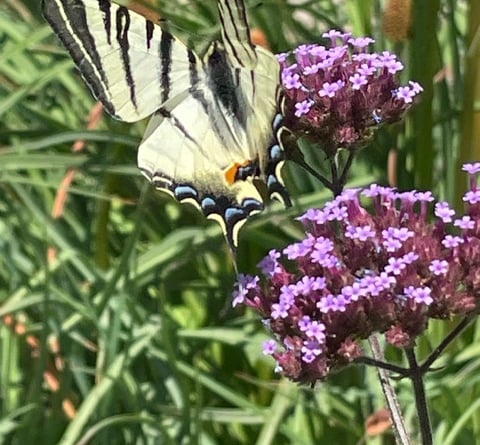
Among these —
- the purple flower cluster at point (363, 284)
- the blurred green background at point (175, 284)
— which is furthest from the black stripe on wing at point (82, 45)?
the blurred green background at point (175, 284)

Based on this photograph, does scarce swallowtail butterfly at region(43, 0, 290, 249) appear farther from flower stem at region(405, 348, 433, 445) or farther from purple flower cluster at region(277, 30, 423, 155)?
flower stem at region(405, 348, 433, 445)

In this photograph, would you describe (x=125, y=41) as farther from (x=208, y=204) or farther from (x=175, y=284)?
(x=175, y=284)

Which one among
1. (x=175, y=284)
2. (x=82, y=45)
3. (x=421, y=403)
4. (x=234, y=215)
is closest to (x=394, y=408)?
(x=421, y=403)

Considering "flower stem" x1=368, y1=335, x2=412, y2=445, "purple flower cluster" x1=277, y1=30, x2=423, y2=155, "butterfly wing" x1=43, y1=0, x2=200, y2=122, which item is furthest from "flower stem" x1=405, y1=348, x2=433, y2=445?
"butterfly wing" x1=43, y1=0, x2=200, y2=122

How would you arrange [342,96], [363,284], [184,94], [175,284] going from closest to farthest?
[363,284]
[342,96]
[184,94]
[175,284]

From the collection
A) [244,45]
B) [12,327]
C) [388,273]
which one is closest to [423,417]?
[388,273]

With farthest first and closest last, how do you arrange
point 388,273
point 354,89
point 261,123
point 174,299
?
point 174,299, point 261,123, point 354,89, point 388,273

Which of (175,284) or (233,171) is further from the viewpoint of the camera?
(175,284)

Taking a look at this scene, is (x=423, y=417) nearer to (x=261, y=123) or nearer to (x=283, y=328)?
(x=283, y=328)
